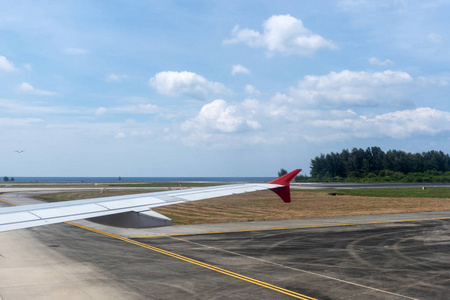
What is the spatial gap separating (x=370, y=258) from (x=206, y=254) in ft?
23.0

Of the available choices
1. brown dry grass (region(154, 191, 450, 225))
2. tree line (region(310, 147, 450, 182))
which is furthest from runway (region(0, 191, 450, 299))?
tree line (region(310, 147, 450, 182))

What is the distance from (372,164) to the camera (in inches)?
4567

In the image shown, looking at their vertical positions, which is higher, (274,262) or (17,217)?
(17,217)

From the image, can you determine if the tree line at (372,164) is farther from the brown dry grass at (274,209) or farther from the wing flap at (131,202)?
the wing flap at (131,202)

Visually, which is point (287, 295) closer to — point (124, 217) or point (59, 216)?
point (124, 217)

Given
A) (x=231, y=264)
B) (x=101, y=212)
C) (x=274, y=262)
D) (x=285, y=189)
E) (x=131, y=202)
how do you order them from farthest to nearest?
(x=274, y=262) < (x=231, y=264) < (x=285, y=189) < (x=131, y=202) < (x=101, y=212)

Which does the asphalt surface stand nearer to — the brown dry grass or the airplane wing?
the airplane wing

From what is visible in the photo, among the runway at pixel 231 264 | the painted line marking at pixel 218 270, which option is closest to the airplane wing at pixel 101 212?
the runway at pixel 231 264

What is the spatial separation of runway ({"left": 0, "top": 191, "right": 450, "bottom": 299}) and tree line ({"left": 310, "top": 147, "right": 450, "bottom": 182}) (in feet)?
298

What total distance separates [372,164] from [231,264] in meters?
110

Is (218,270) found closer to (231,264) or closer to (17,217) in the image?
(231,264)

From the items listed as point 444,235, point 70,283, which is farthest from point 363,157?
point 70,283

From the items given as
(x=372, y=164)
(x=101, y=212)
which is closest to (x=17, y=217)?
(x=101, y=212)

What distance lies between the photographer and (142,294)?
11.6 metres
